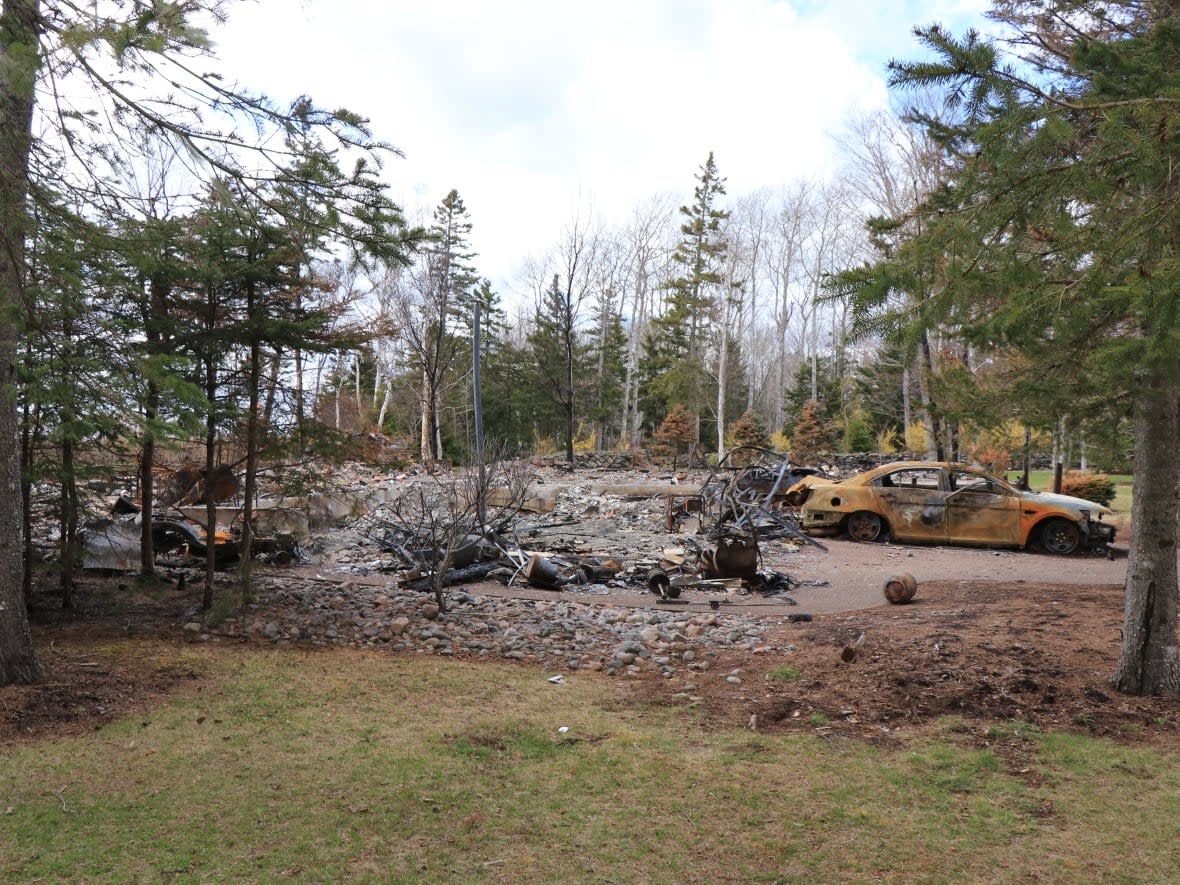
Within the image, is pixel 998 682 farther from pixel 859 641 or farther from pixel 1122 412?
pixel 1122 412

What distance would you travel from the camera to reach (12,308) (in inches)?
183

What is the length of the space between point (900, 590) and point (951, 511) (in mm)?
5622

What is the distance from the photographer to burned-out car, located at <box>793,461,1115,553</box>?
12633 millimetres

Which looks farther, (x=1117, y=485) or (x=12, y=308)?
(x=1117, y=485)

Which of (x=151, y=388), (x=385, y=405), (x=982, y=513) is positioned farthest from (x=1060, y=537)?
(x=385, y=405)

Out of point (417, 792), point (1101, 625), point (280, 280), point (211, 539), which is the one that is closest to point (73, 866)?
point (417, 792)

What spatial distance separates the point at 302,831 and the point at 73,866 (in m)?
0.89

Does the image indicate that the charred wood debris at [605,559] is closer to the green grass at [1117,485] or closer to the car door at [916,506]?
the car door at [916,506]

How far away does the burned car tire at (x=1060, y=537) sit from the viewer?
12.6 meters

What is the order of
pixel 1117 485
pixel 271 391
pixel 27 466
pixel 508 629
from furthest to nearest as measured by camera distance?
pixel 1117 485 → pixel 271 391 → pixel 508 629 → pixel 27 466

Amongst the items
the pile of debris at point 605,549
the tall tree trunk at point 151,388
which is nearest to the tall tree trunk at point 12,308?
the tall tree trunk at point 151,388

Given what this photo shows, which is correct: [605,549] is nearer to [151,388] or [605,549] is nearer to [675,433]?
[151,388]

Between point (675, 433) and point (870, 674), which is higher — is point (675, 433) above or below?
above

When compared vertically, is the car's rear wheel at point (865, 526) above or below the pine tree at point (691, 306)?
below
